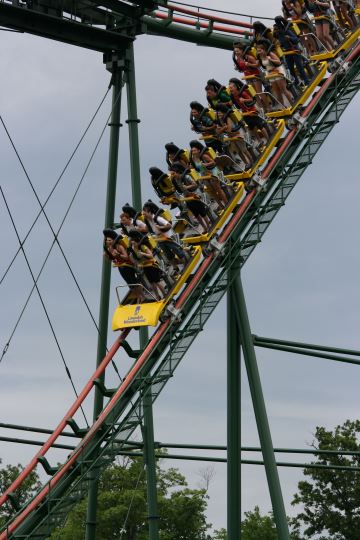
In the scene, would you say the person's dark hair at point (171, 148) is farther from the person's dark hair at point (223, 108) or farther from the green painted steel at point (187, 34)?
the green painted steel at point (187, 34)

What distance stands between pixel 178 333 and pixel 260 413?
130cm

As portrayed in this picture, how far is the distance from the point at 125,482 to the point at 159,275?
785 inches

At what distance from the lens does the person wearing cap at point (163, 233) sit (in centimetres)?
1469

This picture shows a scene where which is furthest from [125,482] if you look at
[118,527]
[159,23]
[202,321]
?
[202,321]

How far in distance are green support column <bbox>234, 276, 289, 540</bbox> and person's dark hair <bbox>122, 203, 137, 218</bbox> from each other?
1268 mm

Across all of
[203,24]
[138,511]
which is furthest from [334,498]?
[203,24]

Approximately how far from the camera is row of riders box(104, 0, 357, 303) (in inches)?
577

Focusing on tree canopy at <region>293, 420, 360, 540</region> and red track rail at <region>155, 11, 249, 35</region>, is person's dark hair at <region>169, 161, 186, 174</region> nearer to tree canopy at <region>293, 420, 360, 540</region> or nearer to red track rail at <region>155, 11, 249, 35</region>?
red track rail at <region>155, 11, 249, 35</region>

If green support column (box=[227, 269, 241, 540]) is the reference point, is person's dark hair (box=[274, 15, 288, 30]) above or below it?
above

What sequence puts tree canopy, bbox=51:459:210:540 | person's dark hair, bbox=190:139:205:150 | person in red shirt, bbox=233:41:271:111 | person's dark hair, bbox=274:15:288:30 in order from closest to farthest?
person's dark hair, bbox=190:139:205:150 < person in red shirt, bbox=233:41:271:111 < person's dark hair, bbox=274:15:288:30 < tree canopy, bbox=51:459:210:540

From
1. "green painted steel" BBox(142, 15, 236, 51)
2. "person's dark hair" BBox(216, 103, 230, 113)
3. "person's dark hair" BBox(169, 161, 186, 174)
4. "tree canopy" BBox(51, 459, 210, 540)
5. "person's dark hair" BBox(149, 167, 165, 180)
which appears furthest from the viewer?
"tree canopy" BBox(51, 459, 210, 540)

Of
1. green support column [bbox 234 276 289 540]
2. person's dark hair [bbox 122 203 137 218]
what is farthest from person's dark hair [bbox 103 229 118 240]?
green support column [bbox 234 276 289 540]

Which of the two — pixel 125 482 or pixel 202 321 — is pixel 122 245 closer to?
pixel 202 321

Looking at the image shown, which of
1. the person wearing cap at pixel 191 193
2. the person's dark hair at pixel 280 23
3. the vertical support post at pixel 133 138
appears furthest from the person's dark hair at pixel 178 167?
the person's dark hair at pixel 280 23
